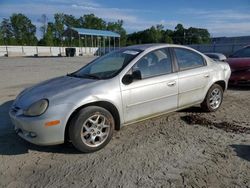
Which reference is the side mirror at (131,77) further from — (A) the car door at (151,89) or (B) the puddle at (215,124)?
(B) the puddle at (215,124)

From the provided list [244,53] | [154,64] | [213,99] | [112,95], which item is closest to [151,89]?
[154,64]

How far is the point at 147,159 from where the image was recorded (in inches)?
140

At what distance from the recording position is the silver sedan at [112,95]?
3.56m

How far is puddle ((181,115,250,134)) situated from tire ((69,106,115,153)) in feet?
5.96

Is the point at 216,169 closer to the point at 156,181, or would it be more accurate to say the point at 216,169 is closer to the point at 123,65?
the point at 156,181

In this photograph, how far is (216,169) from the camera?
326cm

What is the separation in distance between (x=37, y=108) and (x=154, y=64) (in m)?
2.11

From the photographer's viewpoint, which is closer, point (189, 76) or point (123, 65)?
point (123, 65)

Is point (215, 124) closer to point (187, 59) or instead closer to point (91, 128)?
point (187, 59)

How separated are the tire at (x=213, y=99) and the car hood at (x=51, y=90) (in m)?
2.62

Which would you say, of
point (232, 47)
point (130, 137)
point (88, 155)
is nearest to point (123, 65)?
point (130, 137)

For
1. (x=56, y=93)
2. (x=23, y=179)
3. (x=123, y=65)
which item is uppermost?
(x=123, y=65)

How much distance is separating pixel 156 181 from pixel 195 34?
7864 cm

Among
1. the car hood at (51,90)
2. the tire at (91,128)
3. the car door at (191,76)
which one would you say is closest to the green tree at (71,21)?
the car door at (191,76)
